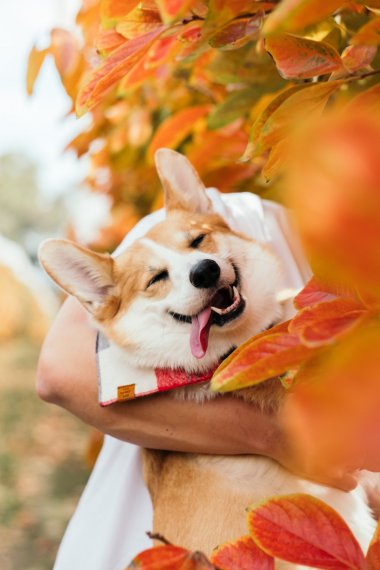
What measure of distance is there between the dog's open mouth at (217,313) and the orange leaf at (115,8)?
2.21ft

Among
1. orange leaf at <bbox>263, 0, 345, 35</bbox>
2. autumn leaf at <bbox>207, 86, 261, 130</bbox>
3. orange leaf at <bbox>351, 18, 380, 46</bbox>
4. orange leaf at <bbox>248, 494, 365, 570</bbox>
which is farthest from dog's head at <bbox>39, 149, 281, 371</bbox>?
orange leaf at <bbox>263, 0, 345, 35</bbox>

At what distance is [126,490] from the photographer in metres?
1.48

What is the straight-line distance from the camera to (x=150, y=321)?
1.52 m

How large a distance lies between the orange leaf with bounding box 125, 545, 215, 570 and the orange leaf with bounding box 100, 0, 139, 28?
571 mm

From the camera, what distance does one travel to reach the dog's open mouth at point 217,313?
1326 mm

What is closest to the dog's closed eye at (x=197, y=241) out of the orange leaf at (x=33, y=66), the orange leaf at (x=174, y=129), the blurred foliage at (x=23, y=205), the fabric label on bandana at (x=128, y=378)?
the orange leaf at (x=174, y=129)

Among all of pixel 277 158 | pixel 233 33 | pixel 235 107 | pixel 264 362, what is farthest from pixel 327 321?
pixel 235 107

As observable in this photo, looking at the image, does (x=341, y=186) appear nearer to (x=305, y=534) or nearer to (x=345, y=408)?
(x=345, y=408)

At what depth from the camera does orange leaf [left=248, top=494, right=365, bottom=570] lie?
572 mm

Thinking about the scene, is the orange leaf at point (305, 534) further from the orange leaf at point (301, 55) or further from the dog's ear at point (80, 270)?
the dog's ear at point (80, 270)

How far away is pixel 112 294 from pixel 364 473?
70 centimetres

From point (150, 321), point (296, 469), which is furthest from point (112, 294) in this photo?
point (296, 469)

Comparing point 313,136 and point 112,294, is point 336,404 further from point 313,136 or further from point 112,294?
point 112,294

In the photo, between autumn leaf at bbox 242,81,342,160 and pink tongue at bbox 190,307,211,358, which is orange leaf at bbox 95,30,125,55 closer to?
autumn leaf at bbox 242,81,342,160
